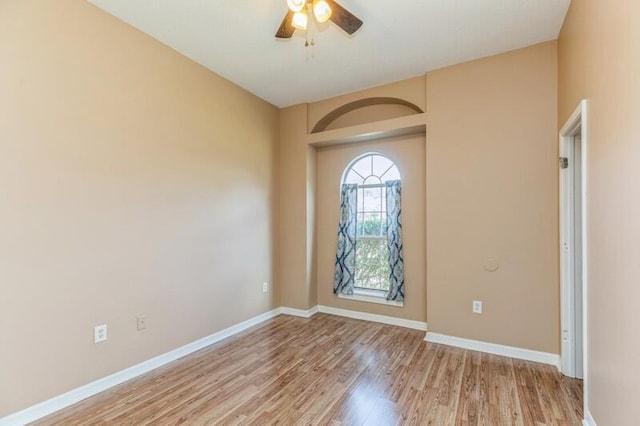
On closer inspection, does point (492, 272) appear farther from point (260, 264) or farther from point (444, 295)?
point (260, 264)

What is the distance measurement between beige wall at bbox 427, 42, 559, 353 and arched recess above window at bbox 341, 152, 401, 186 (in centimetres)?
72

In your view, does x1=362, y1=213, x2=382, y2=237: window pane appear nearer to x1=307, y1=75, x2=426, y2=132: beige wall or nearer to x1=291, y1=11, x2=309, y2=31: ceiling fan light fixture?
x1=307, y1=75, x2=426, y2=132: beige wall

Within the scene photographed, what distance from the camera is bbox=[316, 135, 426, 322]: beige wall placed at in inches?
147

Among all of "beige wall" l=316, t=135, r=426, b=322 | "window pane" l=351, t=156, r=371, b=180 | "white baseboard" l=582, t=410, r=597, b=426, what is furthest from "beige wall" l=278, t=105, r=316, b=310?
"white baseboard" l=582, t=410, r=597, b=426

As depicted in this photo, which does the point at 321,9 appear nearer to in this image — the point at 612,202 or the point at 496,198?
the point at 612,202

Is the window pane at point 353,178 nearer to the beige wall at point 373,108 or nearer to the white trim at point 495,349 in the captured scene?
the beige wall at point 373,108

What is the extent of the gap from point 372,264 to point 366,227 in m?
0.51

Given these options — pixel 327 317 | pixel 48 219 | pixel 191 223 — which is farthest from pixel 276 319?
pixel 48 219

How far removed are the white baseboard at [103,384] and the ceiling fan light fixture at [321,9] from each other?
3.03 meters

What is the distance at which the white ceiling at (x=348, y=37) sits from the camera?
235cm

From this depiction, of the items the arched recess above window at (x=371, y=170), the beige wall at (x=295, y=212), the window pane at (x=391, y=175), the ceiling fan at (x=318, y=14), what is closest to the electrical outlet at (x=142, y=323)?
the beige wall at (x=295, y=212)

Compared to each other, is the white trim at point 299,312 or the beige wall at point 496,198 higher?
the beige wall at point 496,198

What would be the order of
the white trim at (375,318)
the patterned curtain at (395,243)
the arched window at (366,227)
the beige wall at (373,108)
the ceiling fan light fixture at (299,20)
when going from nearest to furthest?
the ceiling fan light fixture at (299,20) → the beige wall at (373,108) → the white trim at (375,318) → the patterned curtain at (395,243) → the arched window at (366,227)

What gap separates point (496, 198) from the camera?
9.77 ft
